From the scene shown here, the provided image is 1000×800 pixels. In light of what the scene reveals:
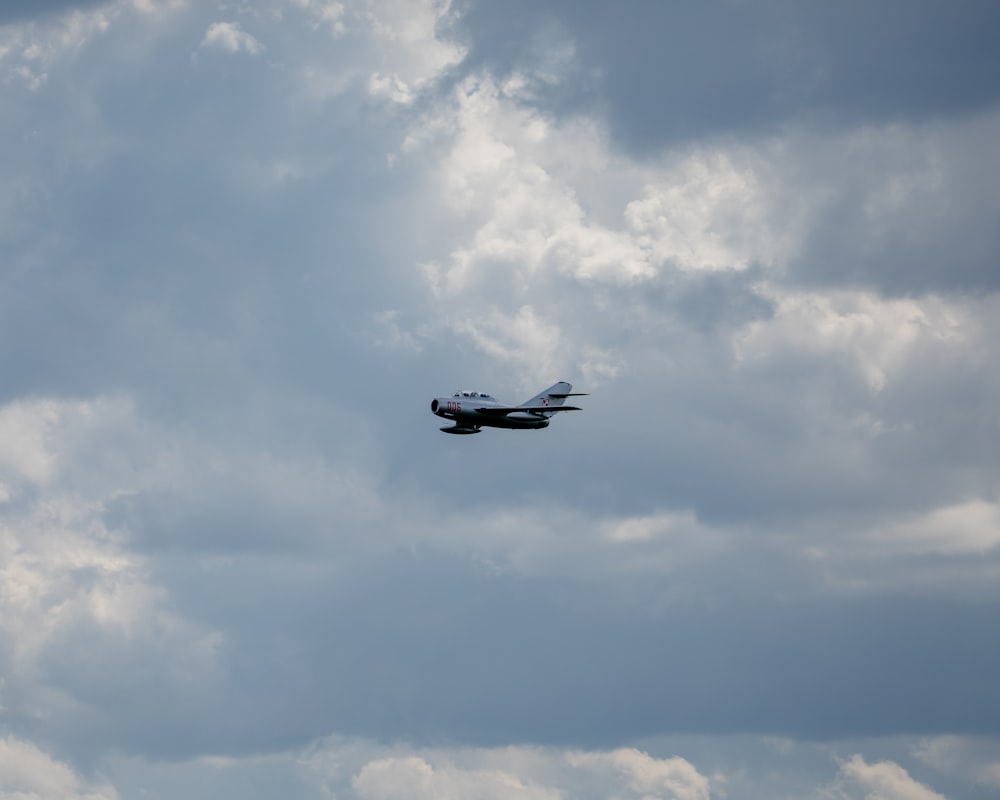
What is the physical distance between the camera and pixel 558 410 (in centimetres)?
19975
